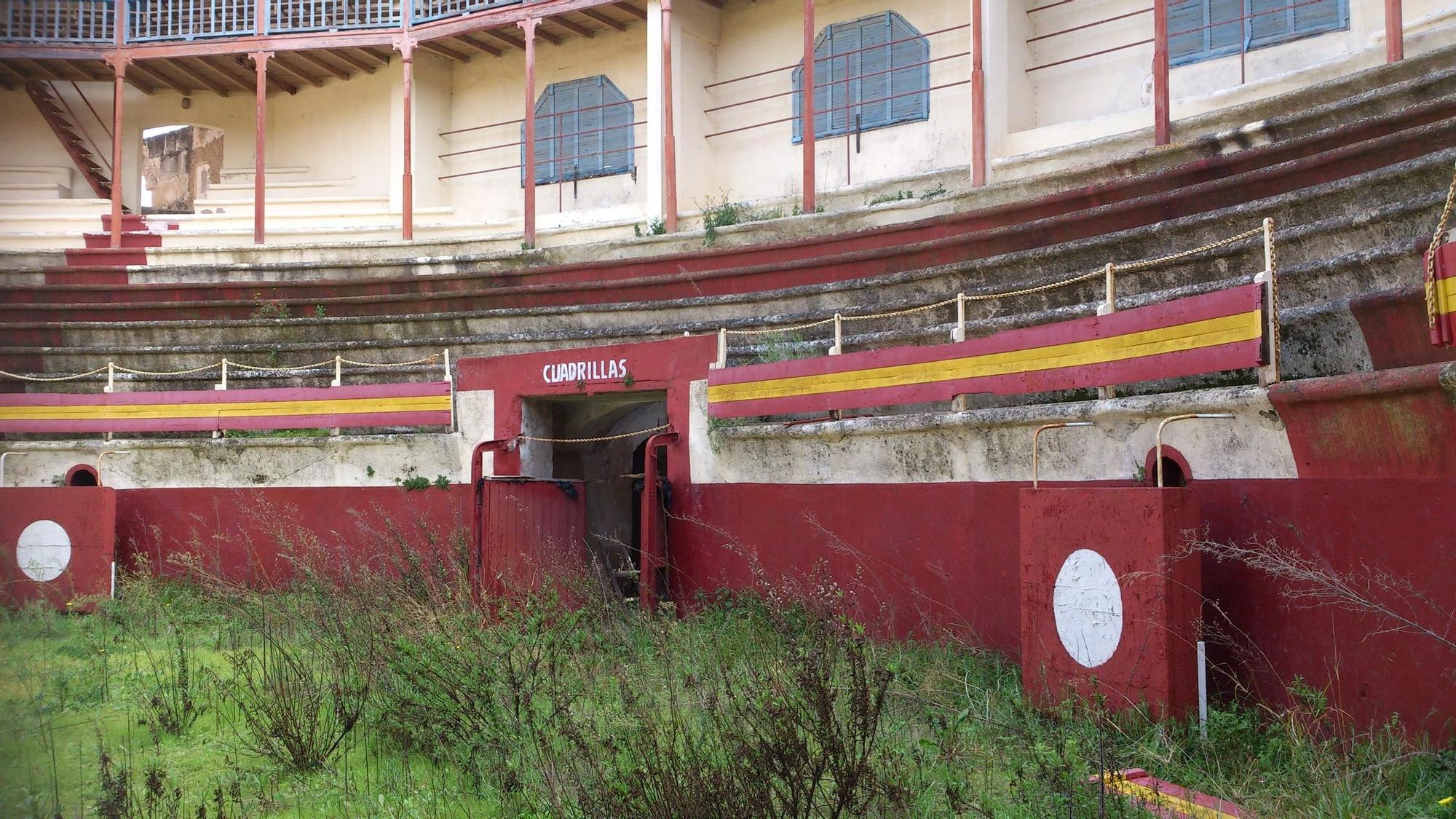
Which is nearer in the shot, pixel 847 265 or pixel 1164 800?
pixel 1164 800

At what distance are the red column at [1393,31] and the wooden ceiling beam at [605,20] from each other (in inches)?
520

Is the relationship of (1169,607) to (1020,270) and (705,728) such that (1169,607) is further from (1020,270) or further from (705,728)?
(1020,270)

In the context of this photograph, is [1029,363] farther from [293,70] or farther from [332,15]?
[293,70]

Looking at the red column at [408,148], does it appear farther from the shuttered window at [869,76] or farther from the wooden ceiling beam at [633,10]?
the shuttered window at [869,76]

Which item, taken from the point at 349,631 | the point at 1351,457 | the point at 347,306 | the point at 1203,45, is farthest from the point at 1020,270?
the point at 347,306

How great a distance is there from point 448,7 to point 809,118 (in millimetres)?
8396

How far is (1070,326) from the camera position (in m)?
8.41

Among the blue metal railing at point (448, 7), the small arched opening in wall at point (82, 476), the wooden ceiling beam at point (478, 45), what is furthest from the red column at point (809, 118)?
the small arched opening in wall at point (82, 476)

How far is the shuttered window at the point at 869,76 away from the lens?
1881 centimetres

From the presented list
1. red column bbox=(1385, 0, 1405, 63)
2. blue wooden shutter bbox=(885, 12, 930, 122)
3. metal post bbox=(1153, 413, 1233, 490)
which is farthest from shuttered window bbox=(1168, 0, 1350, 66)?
metal post bbox=(1153, 413, 1233, 490)

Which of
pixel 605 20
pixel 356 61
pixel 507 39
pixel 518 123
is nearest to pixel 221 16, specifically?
pixel 356 61

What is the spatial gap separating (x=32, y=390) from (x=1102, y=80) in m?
17.1

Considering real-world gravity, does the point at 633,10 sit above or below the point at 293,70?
below

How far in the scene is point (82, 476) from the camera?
15.8m
